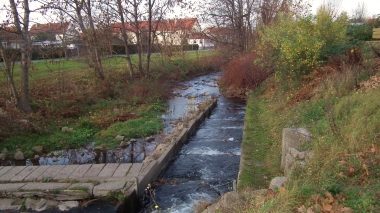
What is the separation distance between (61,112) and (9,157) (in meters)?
4.31

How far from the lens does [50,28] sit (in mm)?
15133

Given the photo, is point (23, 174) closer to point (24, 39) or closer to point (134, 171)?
point (134, 171)

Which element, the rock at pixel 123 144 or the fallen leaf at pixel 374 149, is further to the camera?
the rock at pixel 123 144

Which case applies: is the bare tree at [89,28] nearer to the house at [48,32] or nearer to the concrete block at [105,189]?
the house at [48,32]

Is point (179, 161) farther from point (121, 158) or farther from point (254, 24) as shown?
point (254, 24)

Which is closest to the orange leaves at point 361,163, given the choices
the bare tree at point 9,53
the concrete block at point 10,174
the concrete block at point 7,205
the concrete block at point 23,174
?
the concrete block at point 7,205

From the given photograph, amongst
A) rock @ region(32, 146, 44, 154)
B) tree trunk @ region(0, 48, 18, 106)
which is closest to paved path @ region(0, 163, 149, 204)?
rock @ region(32, 146, 44, 154)

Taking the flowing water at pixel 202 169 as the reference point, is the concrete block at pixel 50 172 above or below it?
above

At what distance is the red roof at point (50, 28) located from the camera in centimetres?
1423

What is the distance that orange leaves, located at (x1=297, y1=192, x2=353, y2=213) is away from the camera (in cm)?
378

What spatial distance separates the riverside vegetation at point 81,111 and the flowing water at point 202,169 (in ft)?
7.48

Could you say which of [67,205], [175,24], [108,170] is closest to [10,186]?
[67,205]

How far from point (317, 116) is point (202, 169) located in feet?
11.5

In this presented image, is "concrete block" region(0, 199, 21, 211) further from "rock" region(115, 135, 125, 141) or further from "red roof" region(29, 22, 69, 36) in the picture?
"red roof" region(29, 22, 69, 36)
